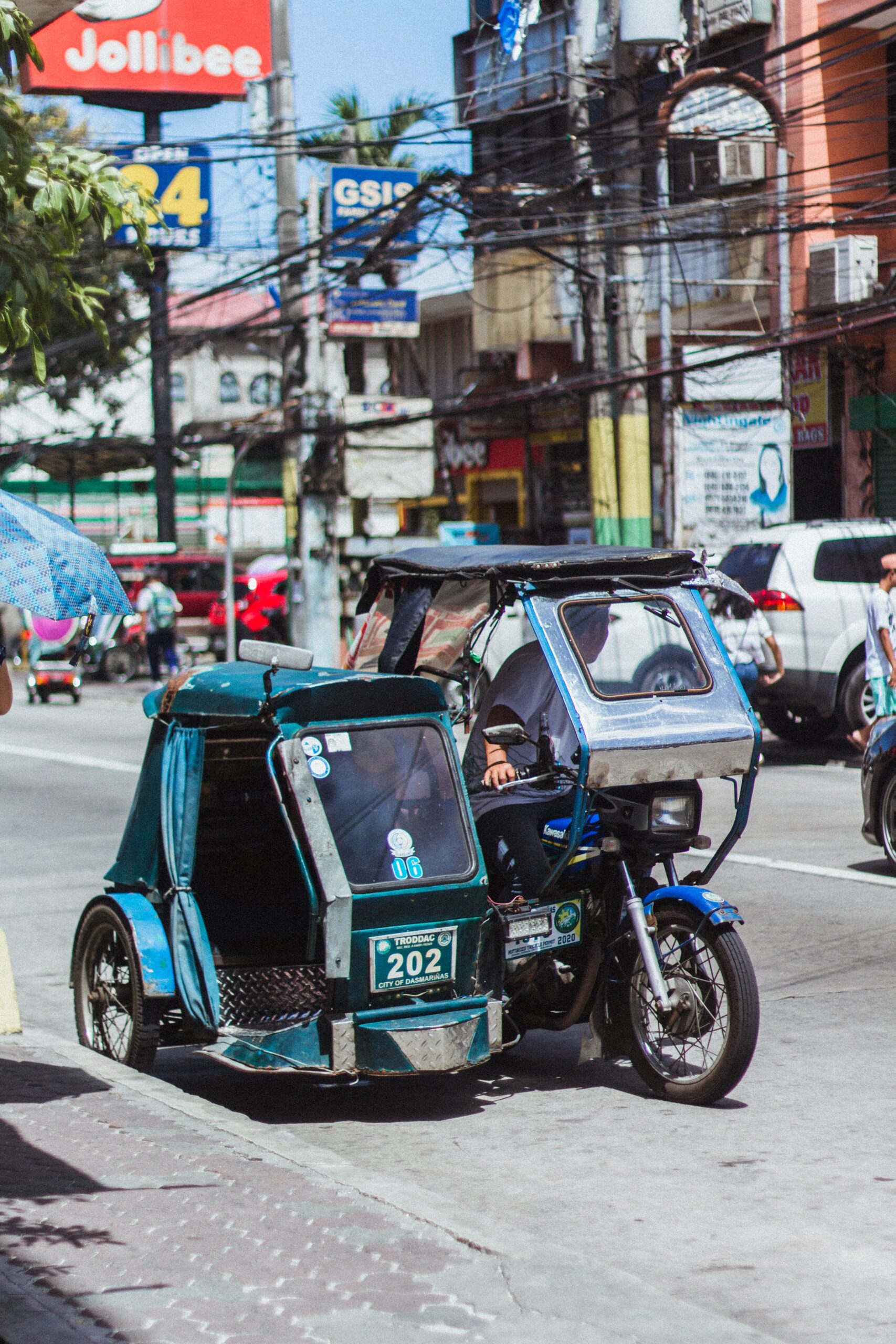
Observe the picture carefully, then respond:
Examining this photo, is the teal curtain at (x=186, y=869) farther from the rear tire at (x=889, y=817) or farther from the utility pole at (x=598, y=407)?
the utility pole at (x=598, y=407)

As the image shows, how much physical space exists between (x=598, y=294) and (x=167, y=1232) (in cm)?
1728

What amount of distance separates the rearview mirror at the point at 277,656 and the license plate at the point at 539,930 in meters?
1.16

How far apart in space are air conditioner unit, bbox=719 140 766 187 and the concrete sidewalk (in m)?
20.4

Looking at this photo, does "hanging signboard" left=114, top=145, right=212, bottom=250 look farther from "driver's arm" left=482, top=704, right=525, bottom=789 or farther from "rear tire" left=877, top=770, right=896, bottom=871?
"driver's arm" left=482, top=704, right=525, bottom=789

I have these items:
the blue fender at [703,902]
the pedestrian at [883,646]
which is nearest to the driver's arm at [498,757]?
the blue fender at [703,902]

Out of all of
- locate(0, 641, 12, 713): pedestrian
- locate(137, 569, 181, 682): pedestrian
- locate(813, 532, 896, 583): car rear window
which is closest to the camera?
locate(0, 641, 12, 713): pedestrian

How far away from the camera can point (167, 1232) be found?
4.62 m

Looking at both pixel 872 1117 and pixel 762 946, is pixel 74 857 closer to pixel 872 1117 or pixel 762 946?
pixel 762 946

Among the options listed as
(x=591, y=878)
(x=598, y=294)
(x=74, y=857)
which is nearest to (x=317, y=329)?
(x=598, y=294)

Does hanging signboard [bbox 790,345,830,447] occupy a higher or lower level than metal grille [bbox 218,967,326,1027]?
higher

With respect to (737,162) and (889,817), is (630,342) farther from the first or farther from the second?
(889,817)

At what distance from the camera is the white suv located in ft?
55.6

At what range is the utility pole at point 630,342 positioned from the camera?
19.2 metres

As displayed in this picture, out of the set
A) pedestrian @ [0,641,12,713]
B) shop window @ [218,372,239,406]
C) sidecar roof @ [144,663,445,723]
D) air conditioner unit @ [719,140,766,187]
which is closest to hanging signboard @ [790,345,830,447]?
air conditioner unit @ [719,140,766,187]
